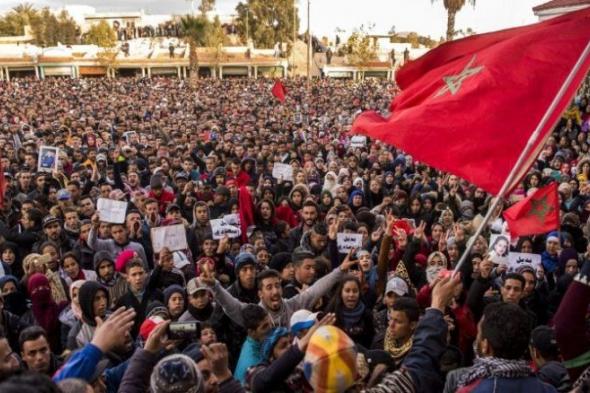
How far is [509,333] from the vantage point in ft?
7.57

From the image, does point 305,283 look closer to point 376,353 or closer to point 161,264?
point 161,264

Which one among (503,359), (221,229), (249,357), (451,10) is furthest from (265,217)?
(451,10)

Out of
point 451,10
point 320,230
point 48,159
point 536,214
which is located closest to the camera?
point 536,214

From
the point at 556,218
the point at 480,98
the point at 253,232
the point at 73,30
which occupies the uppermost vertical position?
the point at 73,30

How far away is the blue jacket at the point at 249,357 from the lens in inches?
138

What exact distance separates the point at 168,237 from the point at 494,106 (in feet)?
11.8

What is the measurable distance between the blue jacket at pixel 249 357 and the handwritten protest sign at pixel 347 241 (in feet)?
8.11

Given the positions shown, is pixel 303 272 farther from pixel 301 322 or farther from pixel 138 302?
pixel 301 322

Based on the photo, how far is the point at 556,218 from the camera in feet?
19.7

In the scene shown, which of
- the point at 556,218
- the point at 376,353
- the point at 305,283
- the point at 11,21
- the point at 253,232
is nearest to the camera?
the point at 376,353

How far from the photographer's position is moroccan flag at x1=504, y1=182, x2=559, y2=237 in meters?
6.01

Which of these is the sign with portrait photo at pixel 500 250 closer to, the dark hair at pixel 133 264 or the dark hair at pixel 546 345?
the dark hair at pixel 546 345

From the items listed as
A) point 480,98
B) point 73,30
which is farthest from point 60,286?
point 73,30

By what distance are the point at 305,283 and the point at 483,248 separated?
1991 millimetres
